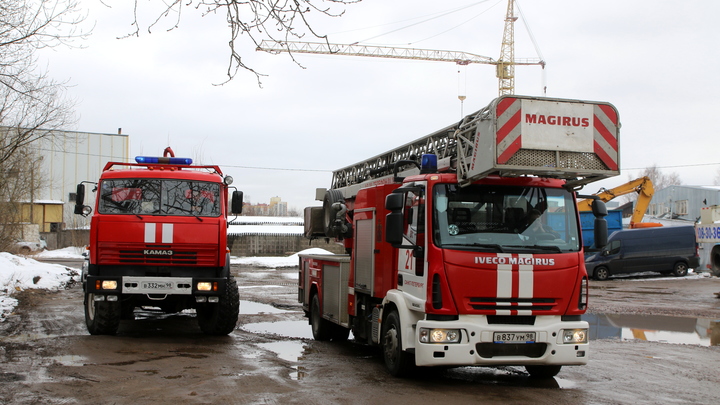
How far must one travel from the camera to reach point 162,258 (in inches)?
418

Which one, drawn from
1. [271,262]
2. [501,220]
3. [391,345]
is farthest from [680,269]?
[391,345]

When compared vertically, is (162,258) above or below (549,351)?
above

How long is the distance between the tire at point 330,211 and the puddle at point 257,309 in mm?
4352

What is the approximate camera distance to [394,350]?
7.89 m

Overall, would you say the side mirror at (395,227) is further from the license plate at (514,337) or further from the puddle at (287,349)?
the puddle at (287,349)

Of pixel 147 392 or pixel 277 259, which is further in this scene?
pixel 277 259

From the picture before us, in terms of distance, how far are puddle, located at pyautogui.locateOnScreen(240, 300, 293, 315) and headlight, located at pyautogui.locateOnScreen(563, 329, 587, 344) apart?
9.16 meters

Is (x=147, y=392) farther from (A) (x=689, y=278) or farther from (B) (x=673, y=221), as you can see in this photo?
(B) (x=673, y=221)

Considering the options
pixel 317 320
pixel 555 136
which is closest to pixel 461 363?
pixel 555 136

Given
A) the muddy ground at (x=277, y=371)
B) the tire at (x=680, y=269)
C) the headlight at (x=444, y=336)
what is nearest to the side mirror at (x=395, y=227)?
the headlight at (x=444, y=336)

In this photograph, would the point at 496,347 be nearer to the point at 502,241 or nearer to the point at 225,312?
the point at 502,241

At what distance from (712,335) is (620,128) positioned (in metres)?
6.90

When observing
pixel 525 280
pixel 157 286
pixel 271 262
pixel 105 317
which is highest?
pixel 525 280

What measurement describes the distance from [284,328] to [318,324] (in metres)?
1.80
